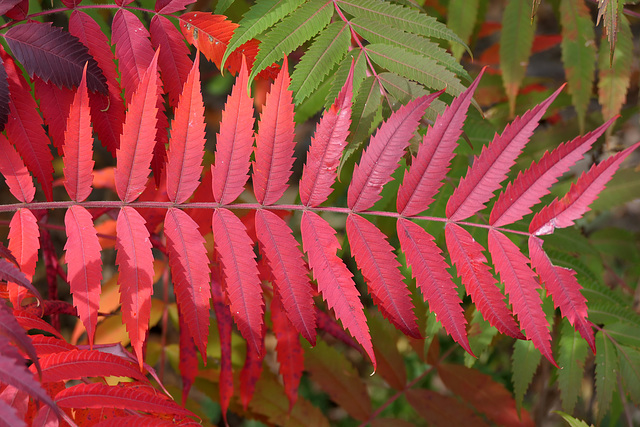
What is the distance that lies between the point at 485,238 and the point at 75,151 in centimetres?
115

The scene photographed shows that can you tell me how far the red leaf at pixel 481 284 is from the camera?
107 cm

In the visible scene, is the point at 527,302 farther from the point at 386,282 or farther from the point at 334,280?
the point at 334,280

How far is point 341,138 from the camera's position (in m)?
1.08

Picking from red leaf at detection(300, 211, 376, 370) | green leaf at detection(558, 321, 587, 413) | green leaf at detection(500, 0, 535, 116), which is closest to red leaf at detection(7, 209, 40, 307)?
red leaf at detection(300, 211, 376, 370)

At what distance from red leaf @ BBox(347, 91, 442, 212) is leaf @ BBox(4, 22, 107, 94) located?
66cm

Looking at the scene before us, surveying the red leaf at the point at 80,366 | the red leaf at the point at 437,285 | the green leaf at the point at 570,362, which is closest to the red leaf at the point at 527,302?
the red leaf at the point at 437,285

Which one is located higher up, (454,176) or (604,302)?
(454,176)

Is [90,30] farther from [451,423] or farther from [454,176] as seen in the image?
[451,423]

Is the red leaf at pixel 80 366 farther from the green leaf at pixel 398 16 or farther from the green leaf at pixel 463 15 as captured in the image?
the green leaf at pixel 463 15

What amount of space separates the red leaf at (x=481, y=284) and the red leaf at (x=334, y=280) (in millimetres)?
246

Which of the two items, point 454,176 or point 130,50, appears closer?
point 130,50

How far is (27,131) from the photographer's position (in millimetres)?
1229

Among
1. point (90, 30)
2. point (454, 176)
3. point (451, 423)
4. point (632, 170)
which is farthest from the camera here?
point (632, 170)

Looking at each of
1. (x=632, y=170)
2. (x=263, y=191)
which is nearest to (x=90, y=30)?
(x=263, y=191)
